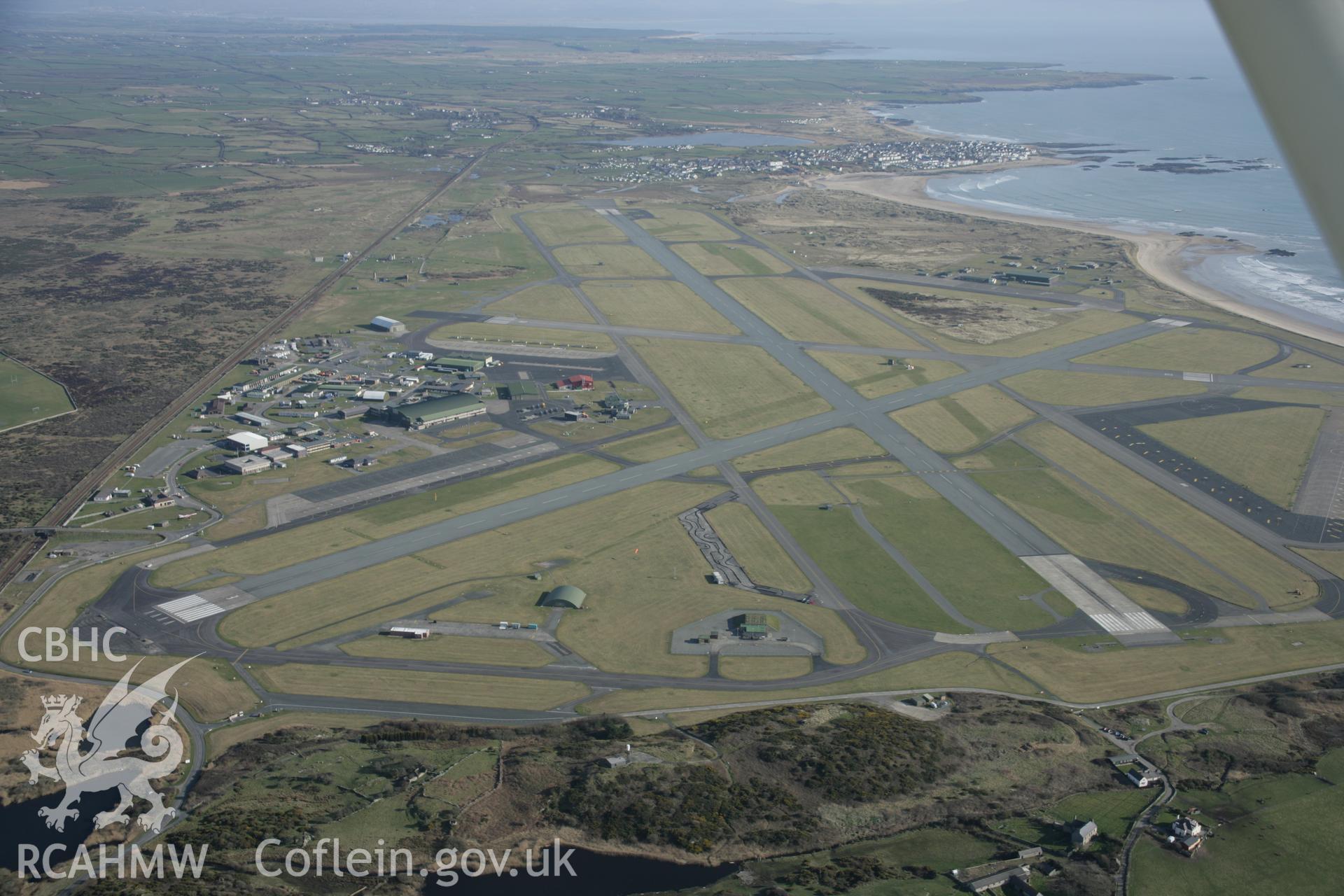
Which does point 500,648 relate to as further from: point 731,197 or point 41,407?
point 731,197

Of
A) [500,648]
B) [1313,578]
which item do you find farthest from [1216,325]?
[500,648]

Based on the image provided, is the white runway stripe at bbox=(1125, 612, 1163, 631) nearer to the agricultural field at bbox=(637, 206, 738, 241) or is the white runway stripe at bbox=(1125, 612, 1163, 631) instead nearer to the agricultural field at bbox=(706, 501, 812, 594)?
the agricultural field at bbox=(706, 501, 812, 594)

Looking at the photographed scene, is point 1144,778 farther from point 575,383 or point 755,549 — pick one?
point 575,383

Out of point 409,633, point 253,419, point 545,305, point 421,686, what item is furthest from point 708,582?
point 545,305

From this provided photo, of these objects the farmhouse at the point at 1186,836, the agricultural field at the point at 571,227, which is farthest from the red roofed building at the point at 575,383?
the farmhouse at the point at 1186,836

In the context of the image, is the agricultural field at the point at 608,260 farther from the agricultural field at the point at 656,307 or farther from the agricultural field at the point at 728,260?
the agricultural field at the point at 728,260

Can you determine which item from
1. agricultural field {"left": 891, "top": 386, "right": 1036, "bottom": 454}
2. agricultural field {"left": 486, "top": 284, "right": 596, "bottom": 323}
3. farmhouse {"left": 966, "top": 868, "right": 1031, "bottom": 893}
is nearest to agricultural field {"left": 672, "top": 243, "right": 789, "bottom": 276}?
agricultural field {"left": 486, "top": 284, "right": 596, "bottom": 323}
